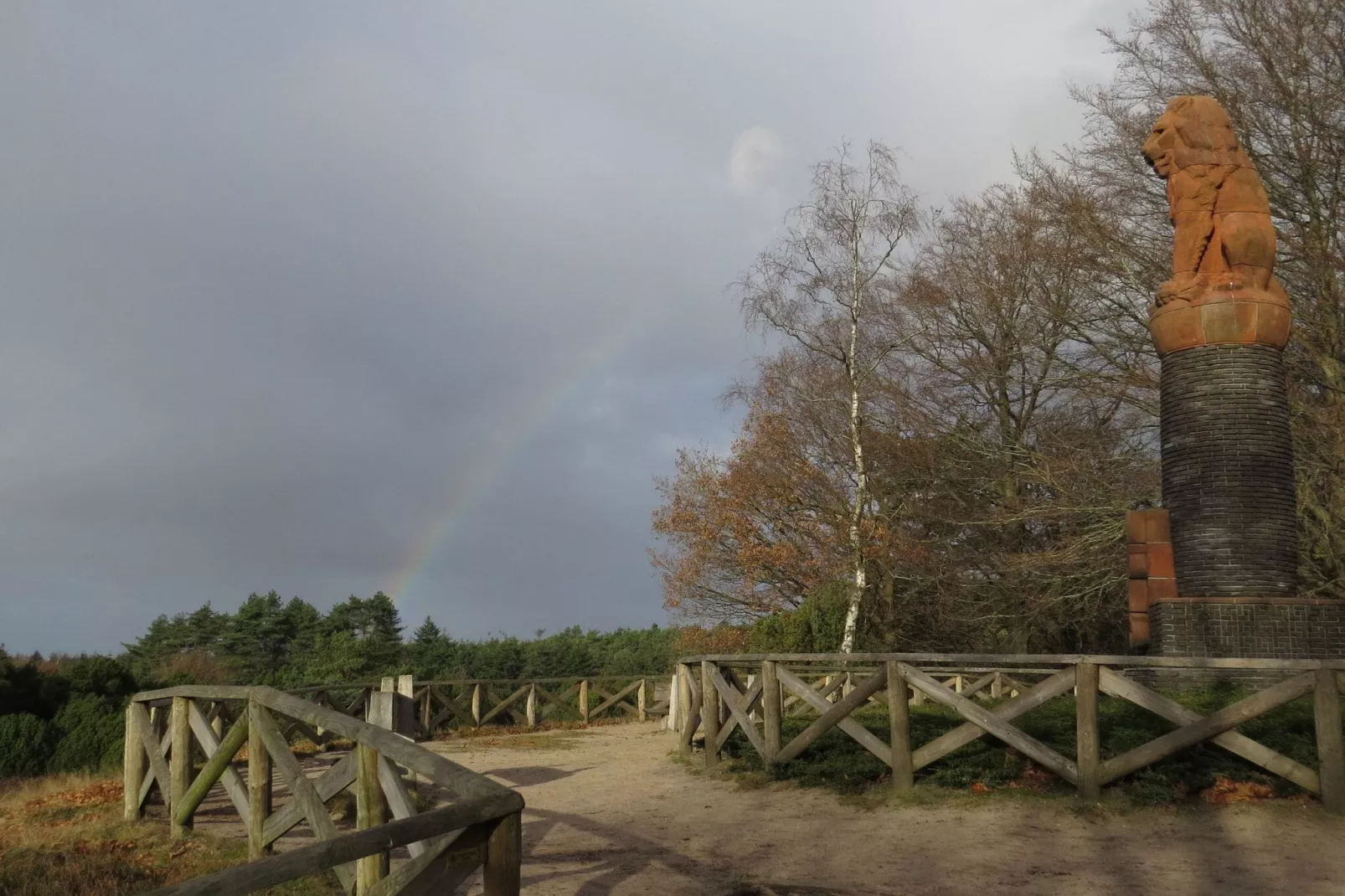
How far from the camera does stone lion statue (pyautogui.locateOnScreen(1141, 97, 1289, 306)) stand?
41.3ft

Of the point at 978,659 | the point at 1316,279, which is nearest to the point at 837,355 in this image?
the point at 1316,279

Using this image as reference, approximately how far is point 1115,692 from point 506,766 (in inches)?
331

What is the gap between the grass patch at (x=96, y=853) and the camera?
6352 millimetres

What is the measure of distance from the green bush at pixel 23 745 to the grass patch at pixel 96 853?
13.2 ft

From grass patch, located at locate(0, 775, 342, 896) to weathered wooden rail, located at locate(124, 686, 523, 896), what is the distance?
0.33 m

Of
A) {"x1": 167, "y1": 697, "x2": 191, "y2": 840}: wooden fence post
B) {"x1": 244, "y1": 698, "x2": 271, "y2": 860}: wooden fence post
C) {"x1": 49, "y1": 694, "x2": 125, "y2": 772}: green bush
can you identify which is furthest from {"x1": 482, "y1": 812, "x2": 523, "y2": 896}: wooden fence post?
{"x1": 49, "y1": 694, "x2": 125, "y2": 772}: green bush

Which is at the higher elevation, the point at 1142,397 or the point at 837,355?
the point at 837,355

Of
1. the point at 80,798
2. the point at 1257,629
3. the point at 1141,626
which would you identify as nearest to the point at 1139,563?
the point at 1141,626

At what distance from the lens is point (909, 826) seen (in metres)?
8.00

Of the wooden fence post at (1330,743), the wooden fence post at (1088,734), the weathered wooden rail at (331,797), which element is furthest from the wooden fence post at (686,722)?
the wooden fence post at (1330,743)

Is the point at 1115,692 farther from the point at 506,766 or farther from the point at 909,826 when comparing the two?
the point at 506,766

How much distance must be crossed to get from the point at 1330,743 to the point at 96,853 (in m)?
9.08

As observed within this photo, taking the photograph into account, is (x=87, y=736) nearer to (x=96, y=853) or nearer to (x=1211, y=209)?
(x=96, y=853)

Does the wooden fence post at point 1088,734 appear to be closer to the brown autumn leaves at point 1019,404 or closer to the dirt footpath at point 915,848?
the dirt footpath at point 915,848
